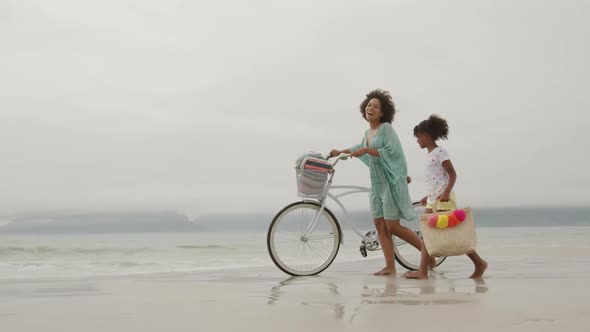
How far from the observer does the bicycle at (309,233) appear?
20.8 ft

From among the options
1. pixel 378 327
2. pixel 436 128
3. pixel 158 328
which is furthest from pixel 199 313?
pixel 436 128

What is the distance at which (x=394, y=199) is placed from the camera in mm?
6309

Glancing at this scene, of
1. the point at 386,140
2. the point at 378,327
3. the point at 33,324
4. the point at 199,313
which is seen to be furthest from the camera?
the point at 386,140

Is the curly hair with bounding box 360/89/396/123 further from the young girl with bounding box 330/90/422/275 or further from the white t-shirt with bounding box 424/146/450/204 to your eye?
the white t-shirt with bounding box 424/146/450/204

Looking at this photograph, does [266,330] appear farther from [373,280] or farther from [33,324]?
[373,280]

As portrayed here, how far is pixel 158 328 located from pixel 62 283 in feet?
9.96

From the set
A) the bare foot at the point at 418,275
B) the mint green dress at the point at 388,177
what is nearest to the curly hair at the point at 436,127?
the mint green dress at the point at 388,177

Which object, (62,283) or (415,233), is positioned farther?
(415,233)

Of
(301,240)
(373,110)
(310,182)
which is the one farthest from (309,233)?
(373,110)

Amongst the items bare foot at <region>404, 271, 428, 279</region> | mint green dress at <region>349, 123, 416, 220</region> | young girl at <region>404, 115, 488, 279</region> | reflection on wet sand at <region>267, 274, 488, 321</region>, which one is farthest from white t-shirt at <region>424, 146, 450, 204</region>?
reflection on wet sand at <region>267, 274, 488, 321</region>

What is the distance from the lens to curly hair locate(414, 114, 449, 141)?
5824mm

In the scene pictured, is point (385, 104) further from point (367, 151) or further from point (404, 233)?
point (404, 233)

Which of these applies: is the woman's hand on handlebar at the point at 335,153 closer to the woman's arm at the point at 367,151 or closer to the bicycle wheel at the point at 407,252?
the woman's arm at the point at 367,151

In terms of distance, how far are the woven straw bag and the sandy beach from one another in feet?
0.96
